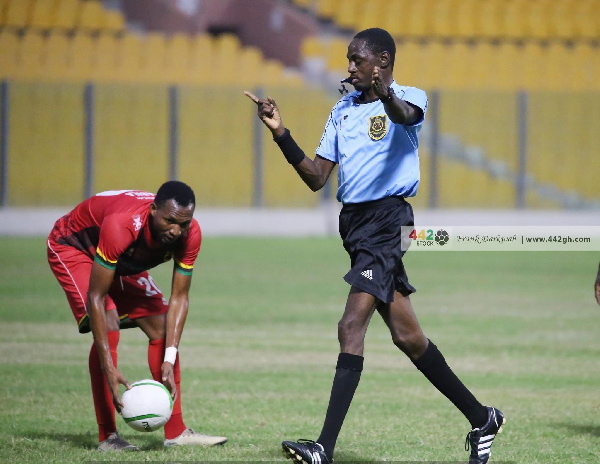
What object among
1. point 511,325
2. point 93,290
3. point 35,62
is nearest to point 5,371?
point 93,290

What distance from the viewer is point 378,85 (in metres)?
5.02

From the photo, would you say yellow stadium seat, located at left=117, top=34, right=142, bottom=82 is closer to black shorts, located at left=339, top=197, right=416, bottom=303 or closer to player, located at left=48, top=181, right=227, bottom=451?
player, located at left=48, top=181, right=227, bottom=451

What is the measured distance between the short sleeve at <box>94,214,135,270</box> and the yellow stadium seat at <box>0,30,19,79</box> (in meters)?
19.0

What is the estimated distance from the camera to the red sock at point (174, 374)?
6.30 metres

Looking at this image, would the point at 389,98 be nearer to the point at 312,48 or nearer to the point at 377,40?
the point at 377,40

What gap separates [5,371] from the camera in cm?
874

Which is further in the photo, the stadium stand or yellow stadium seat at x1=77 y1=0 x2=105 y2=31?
yellow stadium seat at x1=77 y1=0 x2=105 y2=31


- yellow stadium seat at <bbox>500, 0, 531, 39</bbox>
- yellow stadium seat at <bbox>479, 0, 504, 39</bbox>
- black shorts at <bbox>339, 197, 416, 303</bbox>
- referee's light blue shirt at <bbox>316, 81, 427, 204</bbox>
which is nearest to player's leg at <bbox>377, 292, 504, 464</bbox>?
black shorts at <bbox>339, 197, 416, 303</bbox>

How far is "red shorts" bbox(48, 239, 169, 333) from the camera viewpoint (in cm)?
639

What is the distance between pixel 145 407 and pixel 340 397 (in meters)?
1.19

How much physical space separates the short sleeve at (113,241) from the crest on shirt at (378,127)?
1.58 m

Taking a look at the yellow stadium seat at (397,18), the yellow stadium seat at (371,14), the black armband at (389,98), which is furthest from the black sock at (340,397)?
the yellow stadium seat at (371,14)

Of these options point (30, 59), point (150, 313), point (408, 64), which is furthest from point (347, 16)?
point (150, 313)

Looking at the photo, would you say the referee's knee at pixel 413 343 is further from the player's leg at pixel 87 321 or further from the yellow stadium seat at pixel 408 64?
the yellow stadium seat at pixel 408 64
